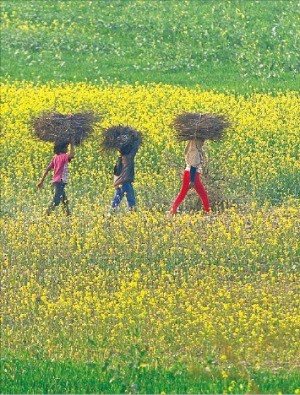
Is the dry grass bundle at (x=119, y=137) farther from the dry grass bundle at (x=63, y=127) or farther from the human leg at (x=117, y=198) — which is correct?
the human leg at (x=117, y=198)

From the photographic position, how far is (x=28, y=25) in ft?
116

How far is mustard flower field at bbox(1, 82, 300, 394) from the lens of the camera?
12336 millimetres

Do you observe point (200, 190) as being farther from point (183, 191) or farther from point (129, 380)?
point (129, 380)

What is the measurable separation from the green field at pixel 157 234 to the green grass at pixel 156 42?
8cm

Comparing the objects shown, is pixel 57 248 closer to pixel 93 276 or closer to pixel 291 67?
pixel 93 276

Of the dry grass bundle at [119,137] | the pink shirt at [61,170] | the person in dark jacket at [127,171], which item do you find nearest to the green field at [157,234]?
the person in dark jacket at [127,171]

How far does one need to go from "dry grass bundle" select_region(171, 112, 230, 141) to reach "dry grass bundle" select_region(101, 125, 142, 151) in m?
0.63

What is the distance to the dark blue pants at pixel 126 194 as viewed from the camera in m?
18.8

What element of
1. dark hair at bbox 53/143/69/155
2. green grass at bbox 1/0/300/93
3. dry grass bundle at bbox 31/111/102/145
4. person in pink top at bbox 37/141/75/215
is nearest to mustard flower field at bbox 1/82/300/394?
person in pink top at bbox 37/141/75/215

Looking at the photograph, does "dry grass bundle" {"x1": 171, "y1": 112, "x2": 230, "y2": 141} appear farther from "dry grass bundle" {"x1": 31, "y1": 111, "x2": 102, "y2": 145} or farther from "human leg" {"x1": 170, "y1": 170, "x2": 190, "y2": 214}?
"dry grass bundle" {"x1": 31, "y1": 111, "x2": 102, "y2": 145}

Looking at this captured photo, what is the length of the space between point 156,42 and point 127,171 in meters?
14.8

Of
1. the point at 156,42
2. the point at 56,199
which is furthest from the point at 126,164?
the point at 156,42

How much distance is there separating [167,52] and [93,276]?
55.0ft

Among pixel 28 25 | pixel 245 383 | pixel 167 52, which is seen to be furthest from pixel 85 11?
pixel 245 383
